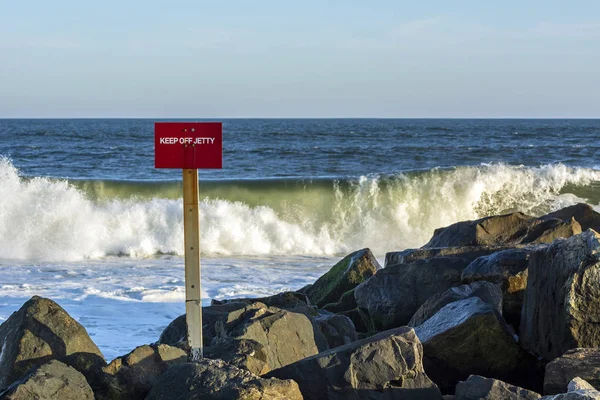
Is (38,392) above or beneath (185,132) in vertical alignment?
beneath

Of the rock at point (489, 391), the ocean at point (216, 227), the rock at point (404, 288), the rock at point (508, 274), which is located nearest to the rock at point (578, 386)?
the rock at point (489, 391)

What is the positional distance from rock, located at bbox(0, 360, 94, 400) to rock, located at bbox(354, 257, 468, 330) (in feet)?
10.9

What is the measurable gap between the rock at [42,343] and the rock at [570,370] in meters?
2.62

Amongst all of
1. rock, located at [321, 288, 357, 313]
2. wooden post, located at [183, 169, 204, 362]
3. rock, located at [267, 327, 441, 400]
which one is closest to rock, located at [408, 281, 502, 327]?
rock, located at [267, 327, 441, 400]

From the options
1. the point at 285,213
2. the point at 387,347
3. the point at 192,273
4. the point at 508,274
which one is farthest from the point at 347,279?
the point at 285,213

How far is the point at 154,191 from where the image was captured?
18.8 meters

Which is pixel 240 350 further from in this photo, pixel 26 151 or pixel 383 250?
pixel 26 151

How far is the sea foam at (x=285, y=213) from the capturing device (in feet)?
50.0

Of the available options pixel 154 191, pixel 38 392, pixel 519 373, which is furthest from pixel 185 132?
pixel 154 191

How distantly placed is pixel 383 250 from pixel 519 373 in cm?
1078

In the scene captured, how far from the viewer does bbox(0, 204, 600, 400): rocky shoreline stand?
14.4 feet

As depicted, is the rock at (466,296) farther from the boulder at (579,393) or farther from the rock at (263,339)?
the boulder at (579,393)

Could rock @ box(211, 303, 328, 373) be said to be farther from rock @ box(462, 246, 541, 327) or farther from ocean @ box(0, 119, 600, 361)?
ocean @ box(0, 119, 600, 361)

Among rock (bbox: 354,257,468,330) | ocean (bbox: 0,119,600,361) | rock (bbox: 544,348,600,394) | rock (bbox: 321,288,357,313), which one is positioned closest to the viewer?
rock (bbox: 544,348,600,394)
